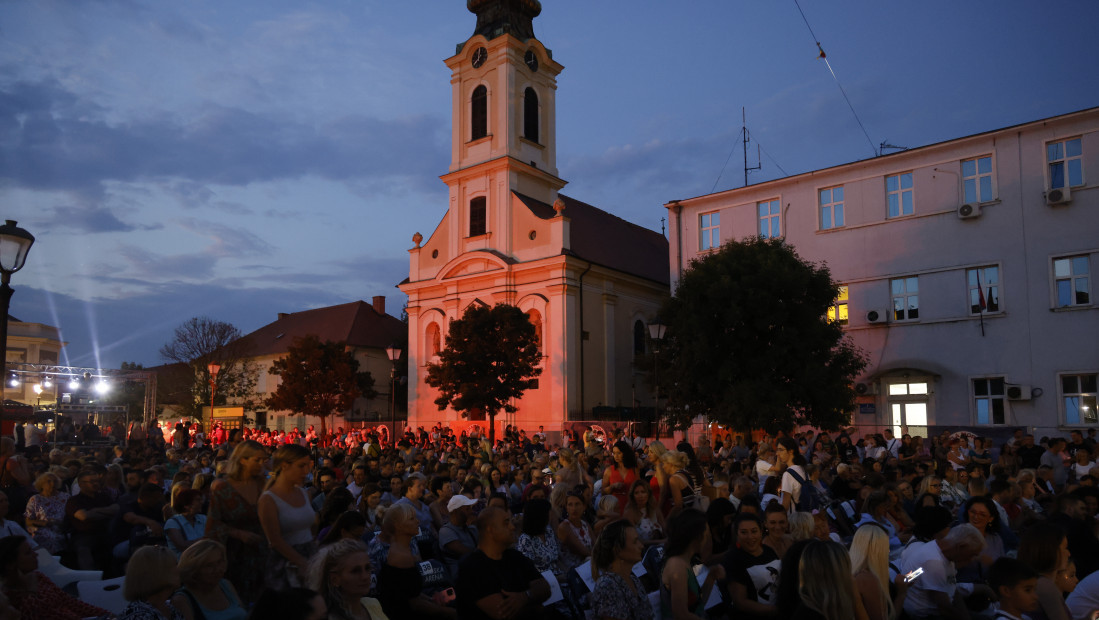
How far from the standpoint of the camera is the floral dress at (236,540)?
6.06 m

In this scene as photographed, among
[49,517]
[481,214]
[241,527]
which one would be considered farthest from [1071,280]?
[49,517]

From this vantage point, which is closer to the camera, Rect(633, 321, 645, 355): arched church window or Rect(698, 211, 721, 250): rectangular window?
Rect(698, 211, 721, 250): rectangular window

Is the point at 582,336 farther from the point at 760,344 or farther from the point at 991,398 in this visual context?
the point at 991,398

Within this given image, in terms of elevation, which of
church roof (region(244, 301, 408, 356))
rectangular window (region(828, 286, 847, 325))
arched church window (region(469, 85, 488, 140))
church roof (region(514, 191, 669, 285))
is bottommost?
rectangular window (region(828, 286, 847, 325))

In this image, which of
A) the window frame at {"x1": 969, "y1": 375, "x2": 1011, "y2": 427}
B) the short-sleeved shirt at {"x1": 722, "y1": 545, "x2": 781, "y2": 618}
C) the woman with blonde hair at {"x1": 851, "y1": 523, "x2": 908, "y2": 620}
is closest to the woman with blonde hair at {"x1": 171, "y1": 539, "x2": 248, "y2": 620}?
the short-sleeved shirt at {"x1": 722, "y1": 545, "x2": 781, "y2": 618}

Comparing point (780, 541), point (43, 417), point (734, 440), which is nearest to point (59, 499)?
point (780, 541)

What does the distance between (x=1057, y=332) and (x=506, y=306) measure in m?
21.4

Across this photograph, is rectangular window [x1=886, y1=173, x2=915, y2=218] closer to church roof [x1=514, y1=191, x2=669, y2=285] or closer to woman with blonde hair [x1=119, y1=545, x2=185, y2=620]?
church roof [x1=514, y1=191, x2=669, y2=285]

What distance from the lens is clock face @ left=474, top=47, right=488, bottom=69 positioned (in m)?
45.4

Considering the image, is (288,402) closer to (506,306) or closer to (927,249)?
(506,306)

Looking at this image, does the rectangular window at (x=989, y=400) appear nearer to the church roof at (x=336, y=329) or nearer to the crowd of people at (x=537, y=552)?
the crowd of people at (x=537, y=552)

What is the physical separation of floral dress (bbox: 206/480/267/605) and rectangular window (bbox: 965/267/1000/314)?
27284 mm

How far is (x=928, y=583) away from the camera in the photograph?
6.27 m

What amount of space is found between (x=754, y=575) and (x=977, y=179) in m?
26.7
